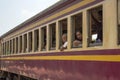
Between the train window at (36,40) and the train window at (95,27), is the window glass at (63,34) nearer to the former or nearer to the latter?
the train window at (95,27)

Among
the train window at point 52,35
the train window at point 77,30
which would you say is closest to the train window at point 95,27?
the train window at point 77,30

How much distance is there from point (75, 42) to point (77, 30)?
27cm

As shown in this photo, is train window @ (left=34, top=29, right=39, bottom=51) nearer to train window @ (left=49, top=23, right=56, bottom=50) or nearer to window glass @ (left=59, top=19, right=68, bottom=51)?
train window @ (left=49, top=23, right=56, bottom=50)

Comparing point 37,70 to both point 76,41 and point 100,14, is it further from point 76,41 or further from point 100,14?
point 100,14

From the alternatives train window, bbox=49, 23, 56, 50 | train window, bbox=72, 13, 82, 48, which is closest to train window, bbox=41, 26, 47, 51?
train window, bbox=49, 23, 56, 50

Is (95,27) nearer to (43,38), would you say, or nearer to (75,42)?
(75,42)

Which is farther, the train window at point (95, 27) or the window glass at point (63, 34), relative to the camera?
the window glass at point (63, 34)

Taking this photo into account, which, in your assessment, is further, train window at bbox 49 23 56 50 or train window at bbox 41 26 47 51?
train window at bbox 41 26 47 51

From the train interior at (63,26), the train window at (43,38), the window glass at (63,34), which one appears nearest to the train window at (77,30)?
the window glass at (63,34)

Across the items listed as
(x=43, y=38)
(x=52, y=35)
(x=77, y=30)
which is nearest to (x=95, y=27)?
(x=77, y=30)

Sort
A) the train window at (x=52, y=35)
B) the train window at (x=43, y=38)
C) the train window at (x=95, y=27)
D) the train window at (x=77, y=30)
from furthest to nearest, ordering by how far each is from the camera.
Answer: the train window at (x=43, y=38), the train window at (x=52, y=35), the train window at (x=77, y=30), the train window at (x=95, y=27)

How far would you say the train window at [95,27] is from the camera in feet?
23.7

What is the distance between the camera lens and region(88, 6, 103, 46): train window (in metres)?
7.24

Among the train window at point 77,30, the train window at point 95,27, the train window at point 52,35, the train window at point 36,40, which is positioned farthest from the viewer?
the train window at point 36,40
